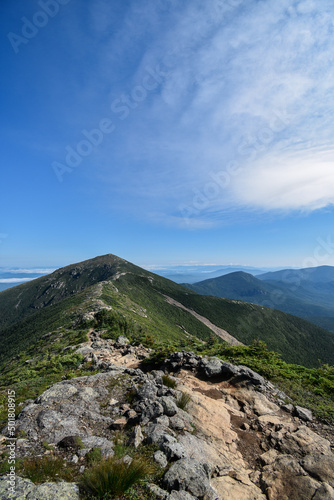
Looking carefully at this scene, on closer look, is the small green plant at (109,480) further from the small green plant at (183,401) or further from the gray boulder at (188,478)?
the small green plant at (183,401)

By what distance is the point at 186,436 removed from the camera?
862cm

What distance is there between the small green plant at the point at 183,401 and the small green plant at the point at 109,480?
543cm

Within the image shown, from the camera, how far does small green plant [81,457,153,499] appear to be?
514 cm

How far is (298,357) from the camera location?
125 metres

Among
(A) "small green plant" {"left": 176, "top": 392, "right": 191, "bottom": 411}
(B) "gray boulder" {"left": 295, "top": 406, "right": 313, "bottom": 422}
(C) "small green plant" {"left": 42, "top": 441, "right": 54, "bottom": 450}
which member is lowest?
(B) "gray boulder" {"left": 295, "top": 406, "right": 313, "bottom": 422}

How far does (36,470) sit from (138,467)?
2.85 metres

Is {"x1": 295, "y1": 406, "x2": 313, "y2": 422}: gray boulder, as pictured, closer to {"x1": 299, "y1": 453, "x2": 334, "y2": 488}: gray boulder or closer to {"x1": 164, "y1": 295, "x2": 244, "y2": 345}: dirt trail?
{"x1": 299, "y1": 453, "x2": 334, "y2": 488}: gray boulder

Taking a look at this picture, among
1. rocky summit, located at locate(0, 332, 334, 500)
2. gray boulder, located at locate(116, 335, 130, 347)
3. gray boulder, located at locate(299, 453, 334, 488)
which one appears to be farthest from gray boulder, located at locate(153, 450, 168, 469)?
gray boulder, located at locate(116, 335, 130, 347)

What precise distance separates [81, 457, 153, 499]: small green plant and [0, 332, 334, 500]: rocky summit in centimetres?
41

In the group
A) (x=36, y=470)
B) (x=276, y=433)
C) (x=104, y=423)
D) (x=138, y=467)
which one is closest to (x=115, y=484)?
(x=138, y=467)

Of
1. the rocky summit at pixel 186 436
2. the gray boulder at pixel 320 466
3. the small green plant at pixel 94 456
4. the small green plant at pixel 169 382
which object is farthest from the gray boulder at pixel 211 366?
the small green plant at pixel 94 456

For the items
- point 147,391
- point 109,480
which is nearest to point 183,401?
point 147,391

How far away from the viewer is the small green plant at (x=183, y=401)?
10.5m

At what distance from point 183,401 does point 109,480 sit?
243 inches
